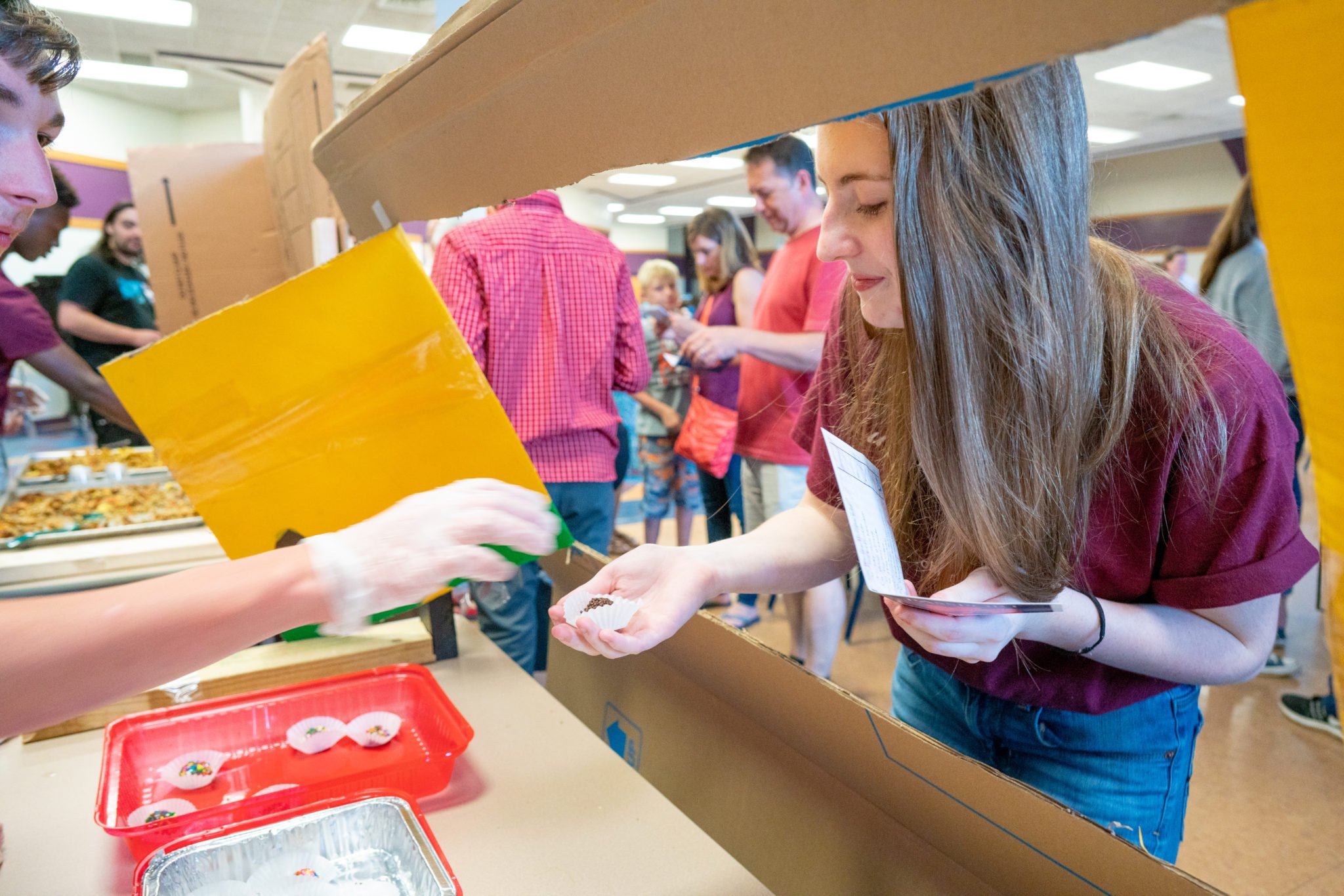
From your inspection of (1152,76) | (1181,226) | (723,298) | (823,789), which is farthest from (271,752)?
(1181,226)

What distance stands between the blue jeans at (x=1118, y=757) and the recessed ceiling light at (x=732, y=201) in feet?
47.6

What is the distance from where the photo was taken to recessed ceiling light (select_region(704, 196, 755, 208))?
15109 mm

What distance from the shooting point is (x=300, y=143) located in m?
1.87

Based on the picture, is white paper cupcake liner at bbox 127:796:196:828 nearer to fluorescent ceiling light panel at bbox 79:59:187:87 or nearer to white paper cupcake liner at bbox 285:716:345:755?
white paper cupcake liner at bbox 285:716:345:755

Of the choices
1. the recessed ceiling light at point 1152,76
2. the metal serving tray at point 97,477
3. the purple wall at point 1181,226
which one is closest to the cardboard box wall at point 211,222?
the metal serving tray at point 97,477

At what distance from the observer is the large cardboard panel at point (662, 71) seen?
1.29 feet

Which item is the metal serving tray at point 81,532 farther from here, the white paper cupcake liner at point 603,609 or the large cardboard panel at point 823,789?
the white paper cupcake liner at point 603,609

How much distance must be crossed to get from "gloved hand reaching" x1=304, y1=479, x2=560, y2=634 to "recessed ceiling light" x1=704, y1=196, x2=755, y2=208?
1467cm

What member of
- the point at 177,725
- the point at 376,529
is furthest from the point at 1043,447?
the point at 177,725

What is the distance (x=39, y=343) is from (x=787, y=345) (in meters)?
2.04

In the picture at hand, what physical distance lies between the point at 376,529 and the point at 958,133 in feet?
2.04

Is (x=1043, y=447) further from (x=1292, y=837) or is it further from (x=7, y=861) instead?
(x=1292, y=837)

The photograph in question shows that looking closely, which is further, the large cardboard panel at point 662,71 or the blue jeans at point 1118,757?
the blue jeans at point 1118,757

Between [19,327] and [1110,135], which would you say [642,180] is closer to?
[1110,135]
